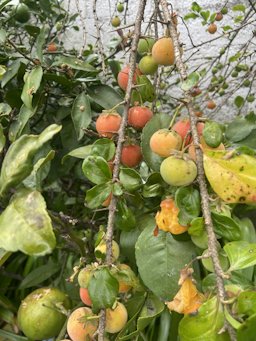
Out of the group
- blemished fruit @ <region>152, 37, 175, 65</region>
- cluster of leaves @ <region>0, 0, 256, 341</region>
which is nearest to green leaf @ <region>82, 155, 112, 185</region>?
cluster of leaves @ <region>0, 0, 256, 341</region>

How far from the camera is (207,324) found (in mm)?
427

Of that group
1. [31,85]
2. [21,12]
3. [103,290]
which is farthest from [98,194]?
[21,12]

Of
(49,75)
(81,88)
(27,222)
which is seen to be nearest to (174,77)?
(81,88)

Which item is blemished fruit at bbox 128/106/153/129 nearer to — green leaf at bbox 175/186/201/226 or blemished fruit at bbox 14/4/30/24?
green leaf at bbox 175/186/201/226

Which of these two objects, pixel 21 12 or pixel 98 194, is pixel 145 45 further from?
pixel 21 12

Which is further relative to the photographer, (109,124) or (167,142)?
(109,124)

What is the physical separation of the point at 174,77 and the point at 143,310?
1259mm

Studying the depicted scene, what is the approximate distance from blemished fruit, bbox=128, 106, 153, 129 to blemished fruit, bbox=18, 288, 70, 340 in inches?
15.2

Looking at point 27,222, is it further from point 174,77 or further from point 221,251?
point 174,77

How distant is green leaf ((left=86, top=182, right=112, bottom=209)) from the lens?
580 millimetres

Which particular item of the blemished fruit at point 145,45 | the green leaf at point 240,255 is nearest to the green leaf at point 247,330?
the green leaf at point 240,255

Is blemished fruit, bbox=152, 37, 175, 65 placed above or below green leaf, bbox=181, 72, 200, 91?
below

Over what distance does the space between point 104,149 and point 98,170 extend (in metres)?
0.05

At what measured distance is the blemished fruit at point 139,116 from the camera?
68cm
